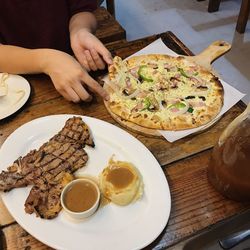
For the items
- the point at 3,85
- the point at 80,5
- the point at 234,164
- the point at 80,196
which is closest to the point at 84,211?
the point at 80,196

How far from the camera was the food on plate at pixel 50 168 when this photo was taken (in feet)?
2.91

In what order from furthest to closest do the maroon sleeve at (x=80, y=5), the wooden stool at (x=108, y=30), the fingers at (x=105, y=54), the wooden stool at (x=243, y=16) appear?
the wooden stool at (x=243, y=16) → the wooden stool at (x=108, y=30) → the maroon sleeve at (x=80, y=5) → the fingers at (x=105, y=54)

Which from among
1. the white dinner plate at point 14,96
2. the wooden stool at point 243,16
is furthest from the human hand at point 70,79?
the wooden stool at point 243,16

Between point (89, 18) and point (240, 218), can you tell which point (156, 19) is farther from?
point (240, 218)

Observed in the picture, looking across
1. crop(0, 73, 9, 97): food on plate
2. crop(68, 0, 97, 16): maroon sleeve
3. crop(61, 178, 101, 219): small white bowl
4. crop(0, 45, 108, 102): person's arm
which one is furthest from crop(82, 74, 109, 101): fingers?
crop(68, 0, 97, 16): maroon sleeve

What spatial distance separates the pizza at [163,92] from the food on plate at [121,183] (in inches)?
9.0

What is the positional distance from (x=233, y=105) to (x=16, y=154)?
74 cm

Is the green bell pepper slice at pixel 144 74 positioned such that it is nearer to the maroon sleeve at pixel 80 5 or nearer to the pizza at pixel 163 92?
the pizza at pixel 163 92

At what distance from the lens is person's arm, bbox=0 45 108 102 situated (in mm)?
1174

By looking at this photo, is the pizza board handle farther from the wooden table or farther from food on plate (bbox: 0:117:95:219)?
food on plate (bbox: 0:117:95:219)

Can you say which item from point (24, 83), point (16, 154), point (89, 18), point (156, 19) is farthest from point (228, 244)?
point (156, 19)

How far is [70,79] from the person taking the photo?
3.84ft

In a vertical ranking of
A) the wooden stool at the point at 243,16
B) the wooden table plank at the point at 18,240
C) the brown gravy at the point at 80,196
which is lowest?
the wooden stool at the point at 243,16

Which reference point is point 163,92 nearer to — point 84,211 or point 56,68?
point 56,68
